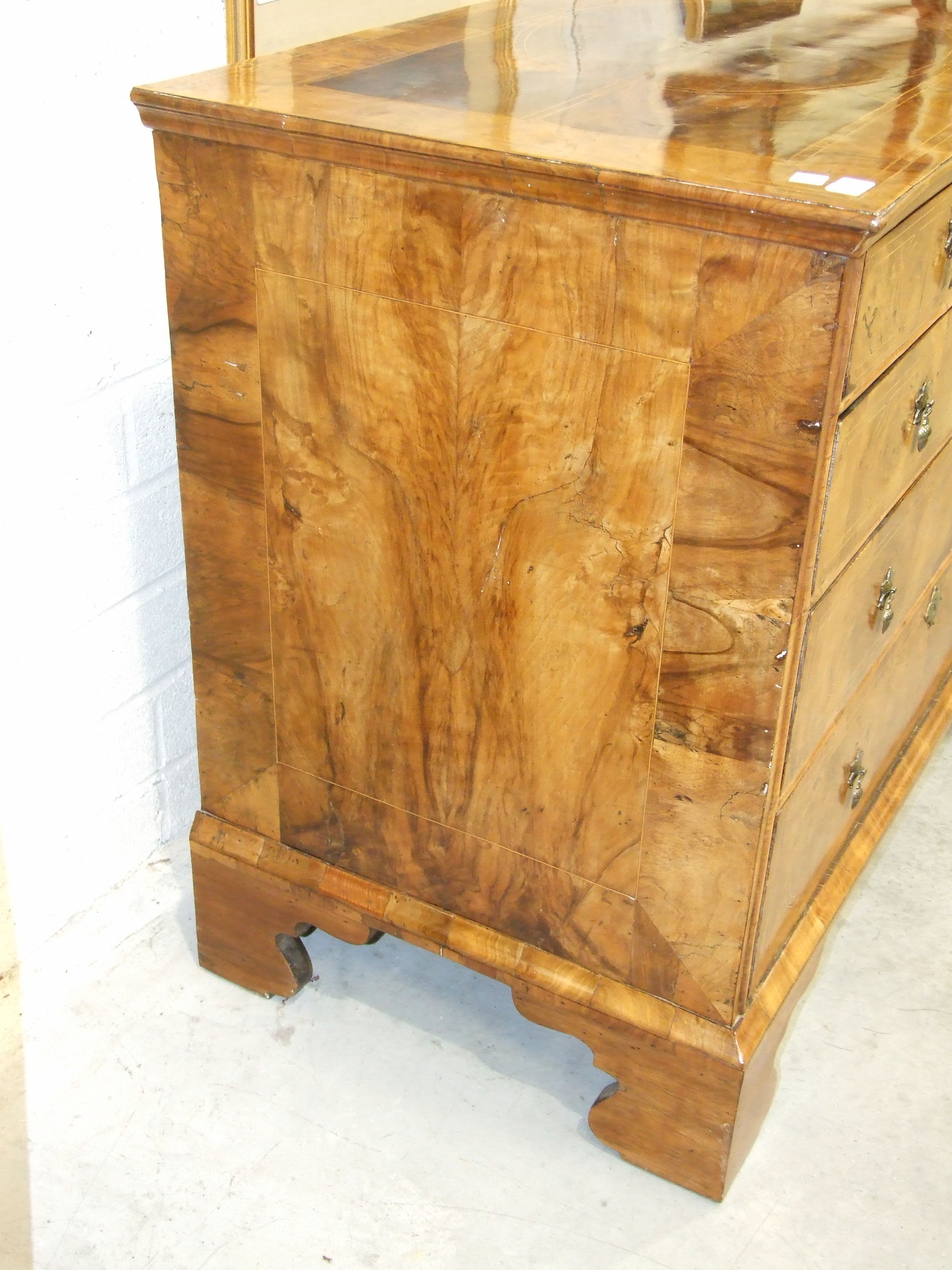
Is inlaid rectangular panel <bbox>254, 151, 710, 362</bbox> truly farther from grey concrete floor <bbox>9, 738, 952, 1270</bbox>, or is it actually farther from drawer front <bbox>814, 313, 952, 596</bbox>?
grey concrete floor <bbox>9, 738, 952, 1270</bbox>

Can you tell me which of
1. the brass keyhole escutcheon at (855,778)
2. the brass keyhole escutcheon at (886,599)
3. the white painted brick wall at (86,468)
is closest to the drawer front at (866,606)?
the brass keyhole escutcheon at (886,599)

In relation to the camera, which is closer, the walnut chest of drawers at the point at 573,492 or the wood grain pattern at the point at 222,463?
the walnut chest of drawers at the point at 573,492

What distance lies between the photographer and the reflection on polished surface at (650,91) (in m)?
1.18

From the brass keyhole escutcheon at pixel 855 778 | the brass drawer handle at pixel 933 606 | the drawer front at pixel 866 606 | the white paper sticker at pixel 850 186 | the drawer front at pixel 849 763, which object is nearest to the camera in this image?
the white paper sticker at pixel 850 186

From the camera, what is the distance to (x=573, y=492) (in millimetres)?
1293

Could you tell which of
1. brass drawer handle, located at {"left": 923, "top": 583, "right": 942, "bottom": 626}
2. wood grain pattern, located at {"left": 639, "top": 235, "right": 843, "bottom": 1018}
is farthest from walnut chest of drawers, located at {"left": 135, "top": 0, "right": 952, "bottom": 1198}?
brass drawer handle, located at {"left": 923, "top": 583, "right": 942, "bottom": 626}

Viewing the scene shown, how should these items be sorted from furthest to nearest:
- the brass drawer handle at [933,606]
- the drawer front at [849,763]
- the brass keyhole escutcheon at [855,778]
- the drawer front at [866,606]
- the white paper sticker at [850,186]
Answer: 1. the brass drawer handle at [933,606]
2. the brass keyhole escutcheon at [855,778]
3. the drawer front at [849,763]
4. the drawer front at [866,606]
5. the white paper sticker at [850,186]

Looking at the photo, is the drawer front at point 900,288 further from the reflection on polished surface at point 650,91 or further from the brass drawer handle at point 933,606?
the brass drawer handle at point 933,606

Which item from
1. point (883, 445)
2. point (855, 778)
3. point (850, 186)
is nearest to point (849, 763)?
point (855, 778)

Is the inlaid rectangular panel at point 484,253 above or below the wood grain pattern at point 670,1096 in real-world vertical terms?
above

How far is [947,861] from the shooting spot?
6.69ft

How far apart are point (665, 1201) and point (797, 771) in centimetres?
50

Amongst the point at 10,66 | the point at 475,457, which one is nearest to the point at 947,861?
the point at 475,457

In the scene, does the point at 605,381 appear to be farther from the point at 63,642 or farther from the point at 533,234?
the point at 63,642
